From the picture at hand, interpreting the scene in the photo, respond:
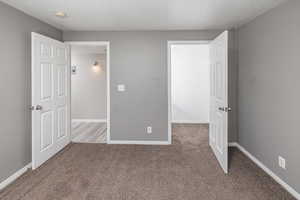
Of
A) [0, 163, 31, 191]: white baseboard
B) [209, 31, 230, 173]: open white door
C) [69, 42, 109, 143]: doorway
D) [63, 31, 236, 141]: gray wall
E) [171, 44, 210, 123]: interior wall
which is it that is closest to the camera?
[0, 163, 31, 191]: white baseboard

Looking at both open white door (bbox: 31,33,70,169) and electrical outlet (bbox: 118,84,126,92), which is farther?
electrical outlet (bbox: 118,84,126,92)

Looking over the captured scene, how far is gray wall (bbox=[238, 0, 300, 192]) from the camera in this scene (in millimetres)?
2172

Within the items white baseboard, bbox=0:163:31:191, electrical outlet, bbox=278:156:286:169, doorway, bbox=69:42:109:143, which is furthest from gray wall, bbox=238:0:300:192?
doorway, bbox=69:42:109:143

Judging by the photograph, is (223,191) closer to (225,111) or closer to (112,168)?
(225,111)

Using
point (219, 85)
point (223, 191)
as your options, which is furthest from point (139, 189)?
point (219, 85)

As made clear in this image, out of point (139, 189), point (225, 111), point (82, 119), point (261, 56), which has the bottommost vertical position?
point (139, 189)

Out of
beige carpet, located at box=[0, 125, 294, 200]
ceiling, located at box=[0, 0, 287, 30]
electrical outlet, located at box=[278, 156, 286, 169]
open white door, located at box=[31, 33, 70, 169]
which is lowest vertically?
beige carpet, located at box=[0, 125, 294, 200]

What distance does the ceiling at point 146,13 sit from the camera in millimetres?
2438

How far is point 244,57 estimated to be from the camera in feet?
11.3

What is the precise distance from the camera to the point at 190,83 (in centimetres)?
604

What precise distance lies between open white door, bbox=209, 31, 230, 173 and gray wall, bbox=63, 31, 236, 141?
3.11 ft

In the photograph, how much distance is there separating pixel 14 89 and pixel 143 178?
214cm

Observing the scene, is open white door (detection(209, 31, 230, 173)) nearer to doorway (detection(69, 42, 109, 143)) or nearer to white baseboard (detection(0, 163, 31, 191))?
white baseboard (detection(0, 163, 31, 191))

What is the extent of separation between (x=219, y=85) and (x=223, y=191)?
1537 millimetres
